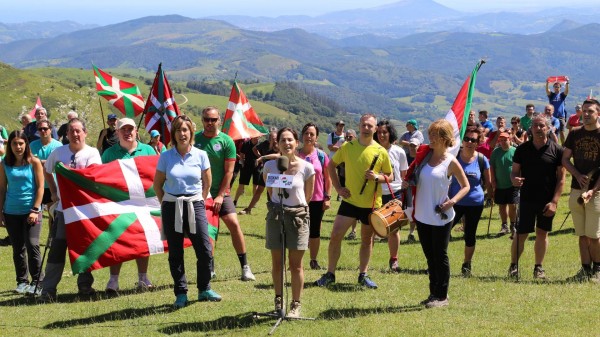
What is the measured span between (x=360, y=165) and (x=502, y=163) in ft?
23.7

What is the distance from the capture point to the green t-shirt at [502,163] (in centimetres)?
1614

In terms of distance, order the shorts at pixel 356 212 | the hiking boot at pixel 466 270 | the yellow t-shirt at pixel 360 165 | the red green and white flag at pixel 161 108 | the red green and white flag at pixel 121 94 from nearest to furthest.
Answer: the yellow t-shirt at pixel 360 165 < the shorts at pixel 356 212 < the hiking boot at pixel 466 270 < the red green and white flag at pixel 161 108 < the red green and white flag at pixel 121 94

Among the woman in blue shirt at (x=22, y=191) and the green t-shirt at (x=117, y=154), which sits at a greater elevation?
the green t-shirt at (x=117, y=154)

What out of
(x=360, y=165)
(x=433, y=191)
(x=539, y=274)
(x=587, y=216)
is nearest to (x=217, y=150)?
(x=360, y=165)

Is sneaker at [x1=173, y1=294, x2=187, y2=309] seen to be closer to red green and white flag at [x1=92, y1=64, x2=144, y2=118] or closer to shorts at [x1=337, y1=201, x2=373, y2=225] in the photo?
shorts at [x1=337, y1=201, x2=373, y2=225]

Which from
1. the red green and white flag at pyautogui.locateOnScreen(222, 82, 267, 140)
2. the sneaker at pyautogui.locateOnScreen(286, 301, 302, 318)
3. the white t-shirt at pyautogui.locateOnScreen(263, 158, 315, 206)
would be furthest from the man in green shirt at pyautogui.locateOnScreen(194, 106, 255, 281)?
the red green and white flag at pyautogui.locateOnScreen(222, 82, 267, 140)

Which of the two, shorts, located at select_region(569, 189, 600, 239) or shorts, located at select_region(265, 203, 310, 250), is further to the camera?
→ shorts, located at select_region(569, 189, 600, 239)

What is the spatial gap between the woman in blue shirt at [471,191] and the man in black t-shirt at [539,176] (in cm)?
75

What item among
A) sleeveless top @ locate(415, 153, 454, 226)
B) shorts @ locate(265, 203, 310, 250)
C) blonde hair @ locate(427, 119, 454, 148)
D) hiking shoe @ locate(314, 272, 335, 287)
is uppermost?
blonde hair @ locate(427, 119, 454, 148)

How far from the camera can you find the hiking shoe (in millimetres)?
10625

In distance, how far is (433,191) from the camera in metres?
8.77

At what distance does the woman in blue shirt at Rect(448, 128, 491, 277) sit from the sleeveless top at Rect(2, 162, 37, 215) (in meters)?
6.08

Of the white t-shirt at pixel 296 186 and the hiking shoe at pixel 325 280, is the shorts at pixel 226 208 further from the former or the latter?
the white t-shirt at pixel 296 186

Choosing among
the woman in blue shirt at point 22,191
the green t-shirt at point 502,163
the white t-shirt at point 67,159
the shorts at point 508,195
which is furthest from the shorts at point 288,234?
the shorts at point 508,195
